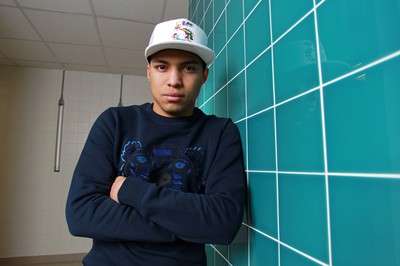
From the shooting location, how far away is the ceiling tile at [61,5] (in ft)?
5.87

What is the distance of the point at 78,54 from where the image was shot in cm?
273

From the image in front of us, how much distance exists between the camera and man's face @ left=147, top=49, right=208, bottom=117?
0.67 meters

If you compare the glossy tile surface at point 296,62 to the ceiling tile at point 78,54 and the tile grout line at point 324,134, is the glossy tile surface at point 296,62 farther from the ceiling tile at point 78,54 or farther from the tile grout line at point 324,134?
the ceiling tile at point 78,54

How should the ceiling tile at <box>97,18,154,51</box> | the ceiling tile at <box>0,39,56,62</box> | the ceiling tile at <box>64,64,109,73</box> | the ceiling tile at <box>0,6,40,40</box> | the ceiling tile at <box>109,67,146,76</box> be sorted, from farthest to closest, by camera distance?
the ceiling tile at <box>109,67,146,76</box> < the ceiling tile at <box>64,64,109,73</box> < the ceiling tile at <box>0,39,56,62</box> < the ceiling tile at <box>97,18,154,51</box> < the ceiling tile at <box>0,6,40,40</box>

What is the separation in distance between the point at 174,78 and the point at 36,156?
315 centimetres

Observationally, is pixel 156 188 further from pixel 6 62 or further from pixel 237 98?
pixel 6 62

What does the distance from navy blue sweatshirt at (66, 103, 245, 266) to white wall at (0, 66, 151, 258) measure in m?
2.85

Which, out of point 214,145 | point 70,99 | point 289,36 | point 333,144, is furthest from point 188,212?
point 70,99

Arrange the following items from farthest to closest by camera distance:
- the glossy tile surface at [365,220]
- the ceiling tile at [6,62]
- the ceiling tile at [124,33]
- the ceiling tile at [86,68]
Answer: the ceiling tile at [86,68] < the ceiling tile at [6,62] < the ceiling tile at [124,33] < the glossy tile surface at [365,220]

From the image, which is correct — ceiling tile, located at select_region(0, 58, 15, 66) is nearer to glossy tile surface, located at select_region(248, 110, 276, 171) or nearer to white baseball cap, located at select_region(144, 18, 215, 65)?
white baseball cap, located at select_region(144, 18, 215, 65)

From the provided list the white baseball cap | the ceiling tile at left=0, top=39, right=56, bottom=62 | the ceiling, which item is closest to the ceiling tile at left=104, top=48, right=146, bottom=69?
the ceiling

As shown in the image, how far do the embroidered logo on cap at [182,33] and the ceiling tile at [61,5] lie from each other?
1.51m

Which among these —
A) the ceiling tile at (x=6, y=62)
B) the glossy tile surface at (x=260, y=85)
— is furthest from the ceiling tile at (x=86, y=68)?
the glossy tile surface at (x=260, y=85)

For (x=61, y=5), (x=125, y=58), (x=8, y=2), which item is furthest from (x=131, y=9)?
(x=125, y=58)
